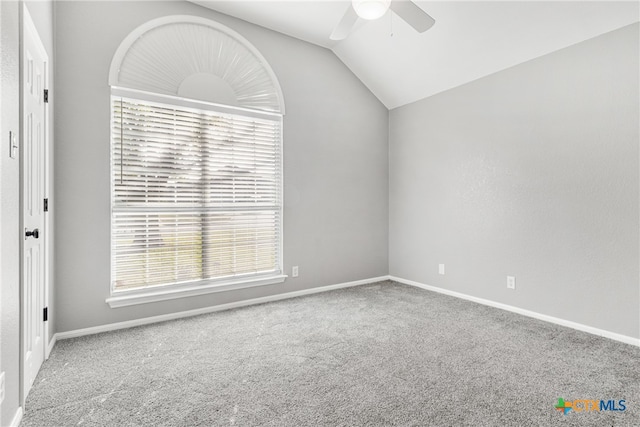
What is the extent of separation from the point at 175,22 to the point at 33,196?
2.04 metres

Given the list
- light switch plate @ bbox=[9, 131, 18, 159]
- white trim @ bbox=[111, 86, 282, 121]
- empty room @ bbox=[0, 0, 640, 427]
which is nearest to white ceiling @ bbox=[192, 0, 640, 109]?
empty room @ bbox=[0, 0, 640, 427]

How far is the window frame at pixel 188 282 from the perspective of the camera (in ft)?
9.25

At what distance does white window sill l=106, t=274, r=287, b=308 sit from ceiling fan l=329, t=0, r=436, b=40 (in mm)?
2577

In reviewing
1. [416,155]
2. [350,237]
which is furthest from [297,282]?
[416,155]

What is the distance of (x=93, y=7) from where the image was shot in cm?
271

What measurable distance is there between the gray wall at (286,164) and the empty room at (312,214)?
0.06ft

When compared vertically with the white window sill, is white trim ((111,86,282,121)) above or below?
above

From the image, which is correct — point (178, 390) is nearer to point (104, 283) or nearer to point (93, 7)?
point (104, 283)

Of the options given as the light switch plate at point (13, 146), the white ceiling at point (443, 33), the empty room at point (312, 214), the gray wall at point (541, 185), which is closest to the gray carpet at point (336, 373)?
the empty room at point (312, 214)

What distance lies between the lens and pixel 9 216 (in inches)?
60.4

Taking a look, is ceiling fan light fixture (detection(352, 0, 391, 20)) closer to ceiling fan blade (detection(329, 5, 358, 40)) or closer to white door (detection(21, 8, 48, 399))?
ceiling fan blade (detection(329, 5, 358, 40))

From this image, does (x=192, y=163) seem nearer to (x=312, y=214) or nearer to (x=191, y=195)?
(x=191, y=195)

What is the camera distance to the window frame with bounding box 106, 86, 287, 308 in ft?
9.25

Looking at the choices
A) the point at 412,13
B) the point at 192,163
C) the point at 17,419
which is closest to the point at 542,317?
the point at 412,13
